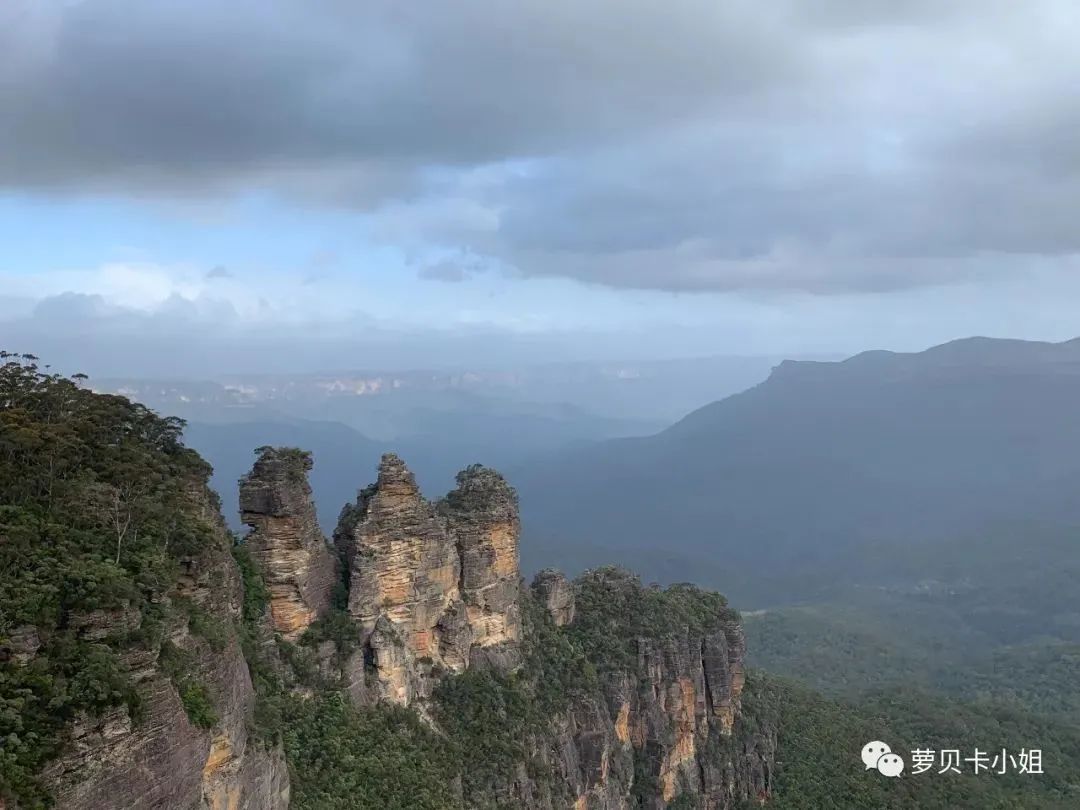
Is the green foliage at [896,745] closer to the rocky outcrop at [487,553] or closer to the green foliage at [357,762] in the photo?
the rocky outcrop at [487,553]

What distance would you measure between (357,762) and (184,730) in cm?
1462

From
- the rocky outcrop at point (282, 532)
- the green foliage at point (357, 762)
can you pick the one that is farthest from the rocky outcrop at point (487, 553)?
the rocky outcrop at point (282, 532)

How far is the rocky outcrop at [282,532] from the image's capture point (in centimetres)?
3622

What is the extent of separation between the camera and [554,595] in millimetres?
56281

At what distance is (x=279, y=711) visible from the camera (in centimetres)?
3284

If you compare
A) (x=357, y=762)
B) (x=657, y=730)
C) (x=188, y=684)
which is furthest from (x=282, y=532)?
(x=657, y=730)

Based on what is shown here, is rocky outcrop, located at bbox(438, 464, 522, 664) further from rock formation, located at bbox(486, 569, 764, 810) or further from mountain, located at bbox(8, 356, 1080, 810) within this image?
rock formation, located at bbox(486, 569, 764, 810)

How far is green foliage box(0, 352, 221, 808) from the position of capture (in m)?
17.9

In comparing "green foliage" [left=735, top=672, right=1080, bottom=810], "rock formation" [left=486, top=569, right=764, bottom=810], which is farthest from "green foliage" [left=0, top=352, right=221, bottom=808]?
"green foliage" [left=735, top=672, right=1080, bottom=810]

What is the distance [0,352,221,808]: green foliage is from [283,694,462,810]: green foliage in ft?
39.6

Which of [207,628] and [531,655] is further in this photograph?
[531,655]

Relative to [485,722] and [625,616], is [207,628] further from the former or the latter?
[625,616]

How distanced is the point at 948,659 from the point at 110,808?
519 ft

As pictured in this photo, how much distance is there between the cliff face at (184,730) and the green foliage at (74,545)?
40 centimetres
